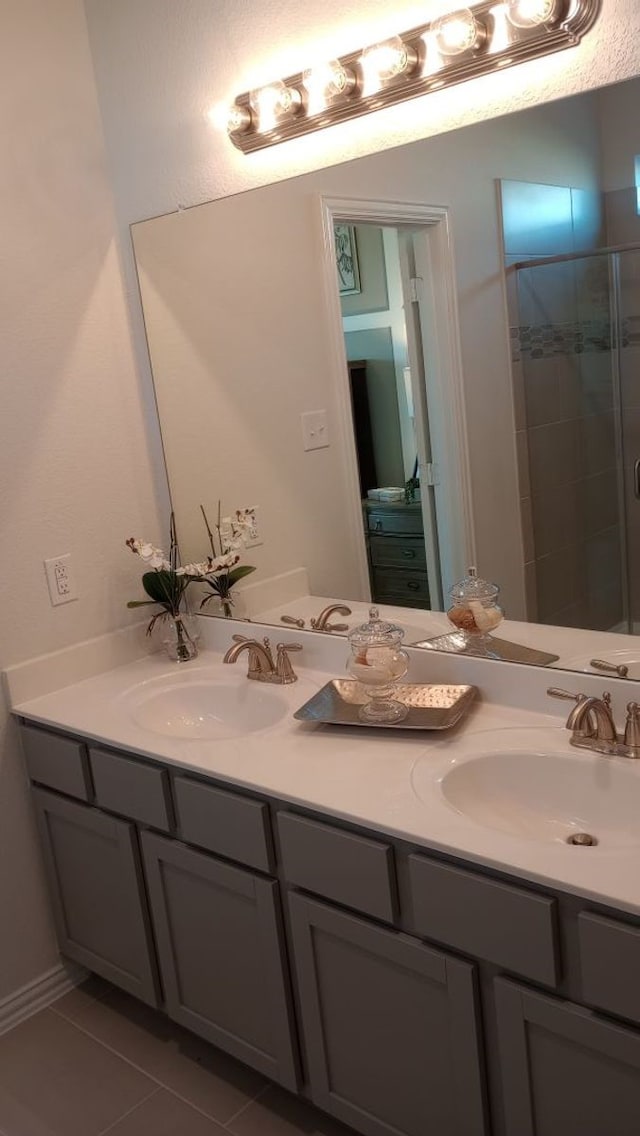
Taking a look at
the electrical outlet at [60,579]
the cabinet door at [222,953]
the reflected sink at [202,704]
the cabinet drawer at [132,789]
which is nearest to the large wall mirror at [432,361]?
the reflected sink at [202,704]

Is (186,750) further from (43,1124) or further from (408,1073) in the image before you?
(43,1124)

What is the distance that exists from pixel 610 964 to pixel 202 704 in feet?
4.09

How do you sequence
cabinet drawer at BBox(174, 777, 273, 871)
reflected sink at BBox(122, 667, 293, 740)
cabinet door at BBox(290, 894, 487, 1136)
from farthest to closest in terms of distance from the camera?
reflected sink at BBox(122, 667, 293, 740), cabinet drawer at BBox(174, 777, 273, 871), cabinet door at BBox(290, 894, 487, 1136)

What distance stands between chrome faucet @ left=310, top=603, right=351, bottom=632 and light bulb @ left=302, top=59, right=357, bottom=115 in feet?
3.49

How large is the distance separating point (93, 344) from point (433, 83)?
106 centimetres

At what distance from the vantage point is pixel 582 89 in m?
1.59

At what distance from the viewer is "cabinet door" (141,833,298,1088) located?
1.80 m

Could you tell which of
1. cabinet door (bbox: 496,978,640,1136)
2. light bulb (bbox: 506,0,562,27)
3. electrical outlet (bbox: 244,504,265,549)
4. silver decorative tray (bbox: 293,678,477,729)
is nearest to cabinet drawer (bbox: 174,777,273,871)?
silver decorative tray (bbox: 293,678,477,729)

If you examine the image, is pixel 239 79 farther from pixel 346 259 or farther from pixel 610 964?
pixel 610 964

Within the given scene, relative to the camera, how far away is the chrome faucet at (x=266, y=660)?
2184 mm

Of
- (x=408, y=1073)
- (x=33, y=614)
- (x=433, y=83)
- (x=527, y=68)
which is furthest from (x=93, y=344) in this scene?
(x=408, y=1073)

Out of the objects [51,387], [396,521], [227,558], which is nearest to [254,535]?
[227,558]

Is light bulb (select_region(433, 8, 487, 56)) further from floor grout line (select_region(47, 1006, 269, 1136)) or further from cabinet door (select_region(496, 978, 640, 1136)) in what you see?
floor grout line (select_region(47, 1006, 269, 1136))

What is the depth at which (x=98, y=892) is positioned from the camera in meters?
2.22
